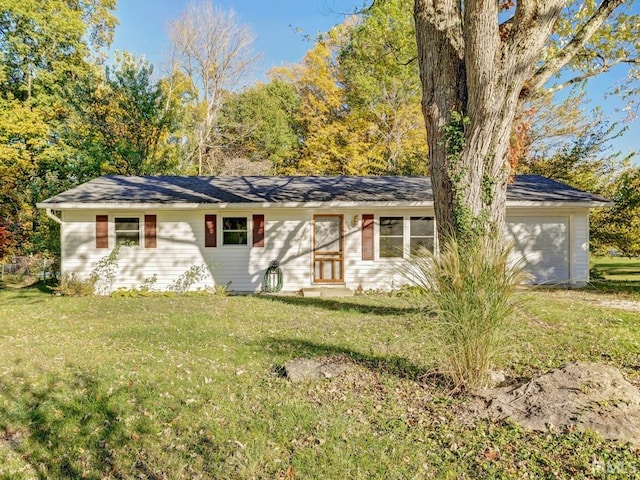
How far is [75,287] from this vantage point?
34.1ft

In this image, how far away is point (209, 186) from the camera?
12.5m

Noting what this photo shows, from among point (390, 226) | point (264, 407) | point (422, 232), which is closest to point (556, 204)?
point (422, 232)

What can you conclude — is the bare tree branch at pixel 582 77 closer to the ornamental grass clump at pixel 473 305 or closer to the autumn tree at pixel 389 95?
the ornamental grass clump at pixel 473 305

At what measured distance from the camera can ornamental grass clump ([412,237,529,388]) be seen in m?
3.51

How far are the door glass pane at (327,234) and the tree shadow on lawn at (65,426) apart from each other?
25.6 feet

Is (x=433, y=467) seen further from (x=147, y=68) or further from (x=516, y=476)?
(x=147, y=68)

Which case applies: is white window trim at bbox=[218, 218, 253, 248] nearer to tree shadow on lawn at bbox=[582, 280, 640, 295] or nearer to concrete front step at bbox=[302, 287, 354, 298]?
concrete front step at bbox=[302, 287, 354, 298]

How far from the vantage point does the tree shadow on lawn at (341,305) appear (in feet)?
26.6

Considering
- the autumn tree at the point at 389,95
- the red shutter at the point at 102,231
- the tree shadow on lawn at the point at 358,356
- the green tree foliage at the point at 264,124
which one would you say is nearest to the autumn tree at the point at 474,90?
the tree shadow on lawn at the point at 358,356

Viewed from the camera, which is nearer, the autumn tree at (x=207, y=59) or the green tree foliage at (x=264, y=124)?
the autumn tree at (x=207, y=59)

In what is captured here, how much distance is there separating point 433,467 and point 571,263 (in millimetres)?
11157

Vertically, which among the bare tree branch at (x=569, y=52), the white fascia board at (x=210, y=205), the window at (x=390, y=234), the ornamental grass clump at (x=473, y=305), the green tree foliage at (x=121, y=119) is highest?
the green tree foliage at (x=121, y=119)

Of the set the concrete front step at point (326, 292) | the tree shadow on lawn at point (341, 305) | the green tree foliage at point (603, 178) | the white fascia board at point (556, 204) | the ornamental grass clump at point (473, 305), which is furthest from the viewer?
the green tree foliage at point (603, 178)

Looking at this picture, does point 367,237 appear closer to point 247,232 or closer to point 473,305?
point 247,232
